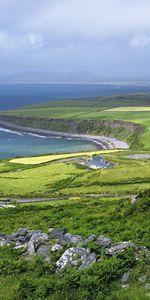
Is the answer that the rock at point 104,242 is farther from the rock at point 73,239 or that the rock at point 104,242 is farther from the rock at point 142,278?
the rock at point 142,278

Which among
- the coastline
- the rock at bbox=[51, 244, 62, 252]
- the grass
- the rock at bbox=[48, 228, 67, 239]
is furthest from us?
the coastline

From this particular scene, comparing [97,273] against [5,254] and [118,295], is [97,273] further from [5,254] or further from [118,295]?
[5,254]

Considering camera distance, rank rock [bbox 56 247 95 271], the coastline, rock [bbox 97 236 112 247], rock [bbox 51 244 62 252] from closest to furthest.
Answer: rock [bbox 56 247 95 271] → rock [bbox 97 236 112 247] → rock [bbox 51 244 62 252] → the coastline

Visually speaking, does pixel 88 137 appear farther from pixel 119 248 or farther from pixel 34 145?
pixel 119 248

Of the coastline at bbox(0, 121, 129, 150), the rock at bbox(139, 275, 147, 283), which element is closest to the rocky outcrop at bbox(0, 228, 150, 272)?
the rock at bbox(139, 275, 147, 283)

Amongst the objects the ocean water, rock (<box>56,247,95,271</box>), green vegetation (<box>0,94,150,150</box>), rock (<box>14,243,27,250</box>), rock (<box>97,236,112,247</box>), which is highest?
rock (<box>97,236,112,247</box>)

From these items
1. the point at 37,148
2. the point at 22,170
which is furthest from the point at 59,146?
the point at 22,170

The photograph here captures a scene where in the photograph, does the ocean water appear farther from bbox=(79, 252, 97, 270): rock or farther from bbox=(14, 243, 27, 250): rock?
bbox=(79, 252, 97, 270): rock
